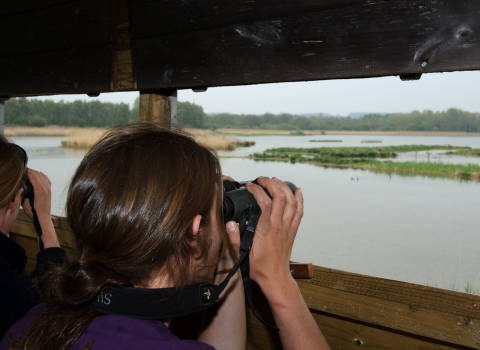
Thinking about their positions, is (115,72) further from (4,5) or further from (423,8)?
(423,8)

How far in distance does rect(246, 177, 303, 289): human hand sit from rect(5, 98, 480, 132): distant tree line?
0.45m

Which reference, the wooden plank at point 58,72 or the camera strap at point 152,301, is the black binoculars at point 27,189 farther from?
the camera strap at point 152,301

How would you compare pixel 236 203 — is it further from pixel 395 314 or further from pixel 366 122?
pixel 366 122

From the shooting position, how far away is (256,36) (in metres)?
1.37

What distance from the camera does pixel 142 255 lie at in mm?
717

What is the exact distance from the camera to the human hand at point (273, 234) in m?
0.85

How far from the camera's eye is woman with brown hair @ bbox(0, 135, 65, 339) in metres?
1.12

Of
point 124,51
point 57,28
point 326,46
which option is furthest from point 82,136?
point 326,46

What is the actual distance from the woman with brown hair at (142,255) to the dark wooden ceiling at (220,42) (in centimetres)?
54

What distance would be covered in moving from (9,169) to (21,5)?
3.49ft

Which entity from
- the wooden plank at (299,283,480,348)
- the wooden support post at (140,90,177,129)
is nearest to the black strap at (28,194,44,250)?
the wooden support post at (140,90,177,129)

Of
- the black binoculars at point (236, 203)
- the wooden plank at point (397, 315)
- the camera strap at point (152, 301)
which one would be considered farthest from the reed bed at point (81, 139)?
the camera strap at point (152, 301)

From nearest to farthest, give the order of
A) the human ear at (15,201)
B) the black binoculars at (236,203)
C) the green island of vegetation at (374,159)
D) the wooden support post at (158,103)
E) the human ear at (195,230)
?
the human ear at (195,230) → the black binoculars at (236,203) → the human ear at (15,201) → the green island of vegetation at (374,159) → the wooden support post at (158,103)

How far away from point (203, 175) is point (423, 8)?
24.9 inches
